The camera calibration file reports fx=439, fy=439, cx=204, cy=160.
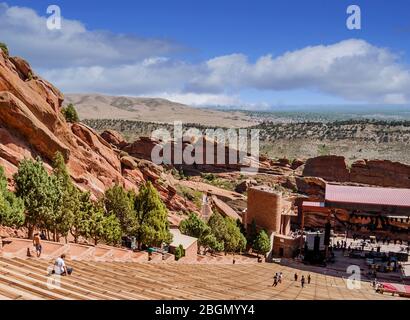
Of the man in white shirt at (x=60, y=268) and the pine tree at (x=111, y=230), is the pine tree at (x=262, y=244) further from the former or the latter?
the man in white shirt at (x=60, y=268)

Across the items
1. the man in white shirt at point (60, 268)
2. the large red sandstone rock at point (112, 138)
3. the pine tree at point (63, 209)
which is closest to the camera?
the man in white shirt at point (60, 268)

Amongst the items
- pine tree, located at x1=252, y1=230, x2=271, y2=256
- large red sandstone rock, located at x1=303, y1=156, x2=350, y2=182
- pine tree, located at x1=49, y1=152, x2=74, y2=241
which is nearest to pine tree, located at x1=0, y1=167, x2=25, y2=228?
pine tree, located at x1=49, y1=152, x2=74, y2=241

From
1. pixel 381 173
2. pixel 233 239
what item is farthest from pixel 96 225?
pixel 381 173

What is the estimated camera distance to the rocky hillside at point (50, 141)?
34.0m

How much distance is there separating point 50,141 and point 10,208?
49.9 feet

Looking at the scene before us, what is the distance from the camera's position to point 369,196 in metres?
47.6

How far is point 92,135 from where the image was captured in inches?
1870

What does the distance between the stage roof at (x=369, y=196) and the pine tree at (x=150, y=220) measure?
20584mm

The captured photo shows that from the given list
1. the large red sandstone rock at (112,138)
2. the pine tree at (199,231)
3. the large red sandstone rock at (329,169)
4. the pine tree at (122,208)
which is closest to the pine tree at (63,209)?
the pine tree at (122,208)

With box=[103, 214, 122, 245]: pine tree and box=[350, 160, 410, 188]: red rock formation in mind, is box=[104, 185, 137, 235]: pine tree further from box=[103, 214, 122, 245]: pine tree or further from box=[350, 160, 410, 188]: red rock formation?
box=[350, 160, 410, 188]: red rock formation

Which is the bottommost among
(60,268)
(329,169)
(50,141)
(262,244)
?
(262,244)

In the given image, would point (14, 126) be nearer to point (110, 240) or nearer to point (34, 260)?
point (110, 240)

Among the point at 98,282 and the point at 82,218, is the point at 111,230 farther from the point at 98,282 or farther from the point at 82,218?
the point at 98,282

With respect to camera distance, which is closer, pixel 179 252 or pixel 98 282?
pixel 98 282
